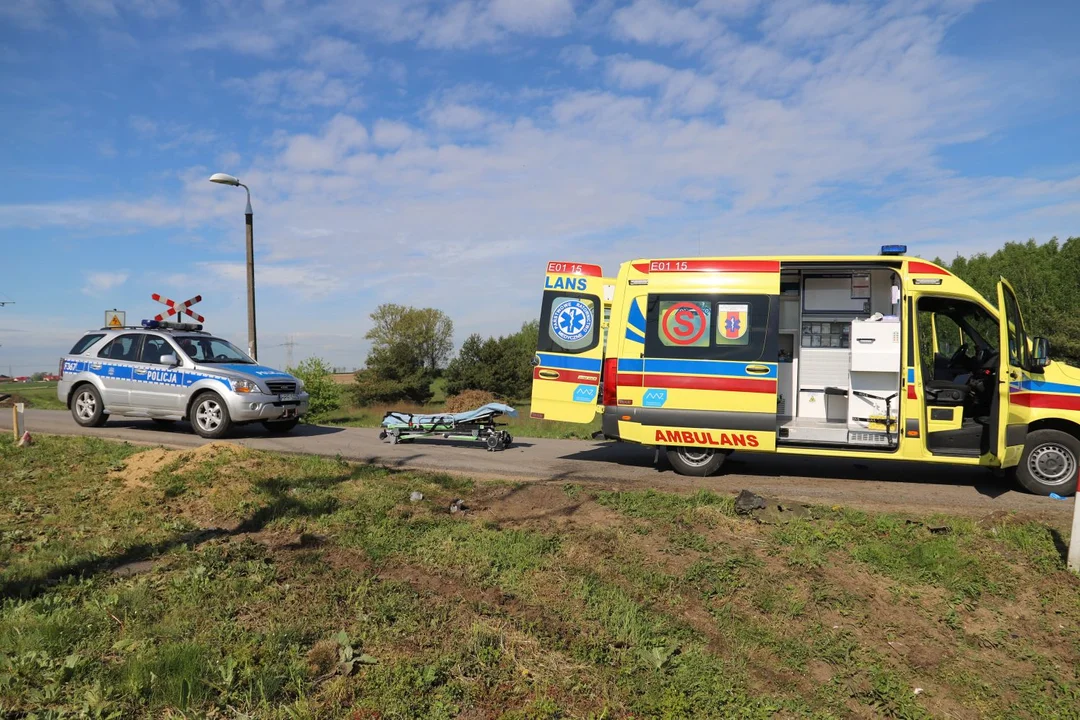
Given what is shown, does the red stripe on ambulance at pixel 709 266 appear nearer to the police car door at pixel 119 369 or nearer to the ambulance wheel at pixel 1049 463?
the ambulance wheel at pixel 1049 463

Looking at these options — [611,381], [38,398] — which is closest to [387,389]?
[38,398]

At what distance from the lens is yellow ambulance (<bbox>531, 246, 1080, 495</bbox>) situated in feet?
26.4

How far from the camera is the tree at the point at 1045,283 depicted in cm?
4097

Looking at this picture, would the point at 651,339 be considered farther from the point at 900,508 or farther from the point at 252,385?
the point at 252,385

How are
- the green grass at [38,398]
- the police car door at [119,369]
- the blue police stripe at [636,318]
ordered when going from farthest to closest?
the green grass at [38,398] → the police car door at [119,369] → the blue police stripe at [636,318]

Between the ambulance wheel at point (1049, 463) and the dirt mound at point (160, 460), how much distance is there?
963 centimetres

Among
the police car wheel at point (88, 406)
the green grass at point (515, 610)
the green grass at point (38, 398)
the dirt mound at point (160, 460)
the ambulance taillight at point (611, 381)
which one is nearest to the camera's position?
the green grass at point (515, 610)

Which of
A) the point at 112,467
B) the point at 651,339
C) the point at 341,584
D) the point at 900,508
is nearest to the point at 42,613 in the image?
the point at 341,584

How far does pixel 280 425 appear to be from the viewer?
1296 cm

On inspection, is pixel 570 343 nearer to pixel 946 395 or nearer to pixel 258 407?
pixel 946 395

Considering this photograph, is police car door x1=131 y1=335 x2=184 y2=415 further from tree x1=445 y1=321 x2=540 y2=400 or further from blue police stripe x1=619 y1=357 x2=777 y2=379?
tree x1=445 y1=321 x2=540 y2=400

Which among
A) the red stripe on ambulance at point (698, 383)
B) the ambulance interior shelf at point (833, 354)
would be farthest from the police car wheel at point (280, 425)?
the ambulance interior shelf at point (833, 354)

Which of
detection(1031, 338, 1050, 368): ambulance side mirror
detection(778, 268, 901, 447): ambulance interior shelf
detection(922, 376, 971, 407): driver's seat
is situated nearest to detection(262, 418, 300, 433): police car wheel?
detection(778, 268, 901, 447): ambulance interior shelf

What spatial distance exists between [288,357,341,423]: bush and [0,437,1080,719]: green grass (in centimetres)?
1628
